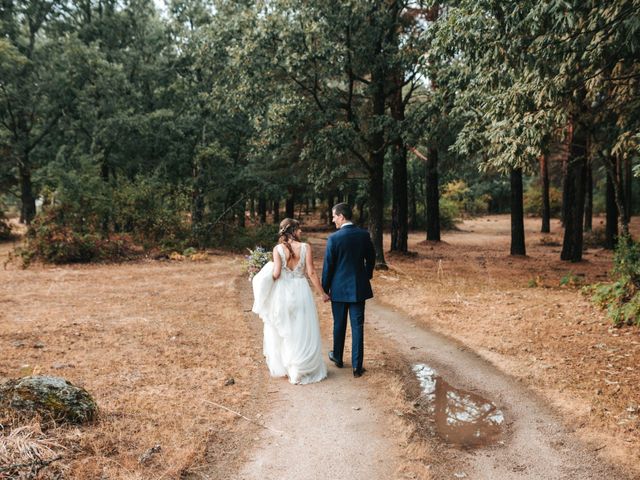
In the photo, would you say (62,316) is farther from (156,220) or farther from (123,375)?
(156,220)

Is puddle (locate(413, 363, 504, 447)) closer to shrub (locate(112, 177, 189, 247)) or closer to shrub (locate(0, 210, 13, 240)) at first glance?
shrub (locate(112, 177, 189, 247))

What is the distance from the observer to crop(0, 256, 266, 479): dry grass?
4.08m

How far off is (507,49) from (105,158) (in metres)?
21.2

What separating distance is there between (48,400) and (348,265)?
347 cm

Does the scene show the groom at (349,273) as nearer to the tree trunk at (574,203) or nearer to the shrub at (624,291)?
the shrub at (624,291)

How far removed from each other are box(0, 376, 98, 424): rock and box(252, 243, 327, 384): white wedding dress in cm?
217

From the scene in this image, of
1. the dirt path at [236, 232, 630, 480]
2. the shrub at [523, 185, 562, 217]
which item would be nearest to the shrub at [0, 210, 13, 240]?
the dirt path at [236, 232, 630, 480]

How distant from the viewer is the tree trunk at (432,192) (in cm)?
2105

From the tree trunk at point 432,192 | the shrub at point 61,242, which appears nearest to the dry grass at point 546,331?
the tree trunk at point 432,192

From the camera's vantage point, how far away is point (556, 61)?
277 inches

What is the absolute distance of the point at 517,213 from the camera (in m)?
18.7

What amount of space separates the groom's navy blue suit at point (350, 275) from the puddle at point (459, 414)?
3.30 ft

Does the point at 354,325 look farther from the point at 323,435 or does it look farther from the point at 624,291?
the point at 624,291

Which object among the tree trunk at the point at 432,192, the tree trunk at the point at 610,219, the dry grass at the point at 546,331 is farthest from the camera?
the tree trunk at the point at 432,192
